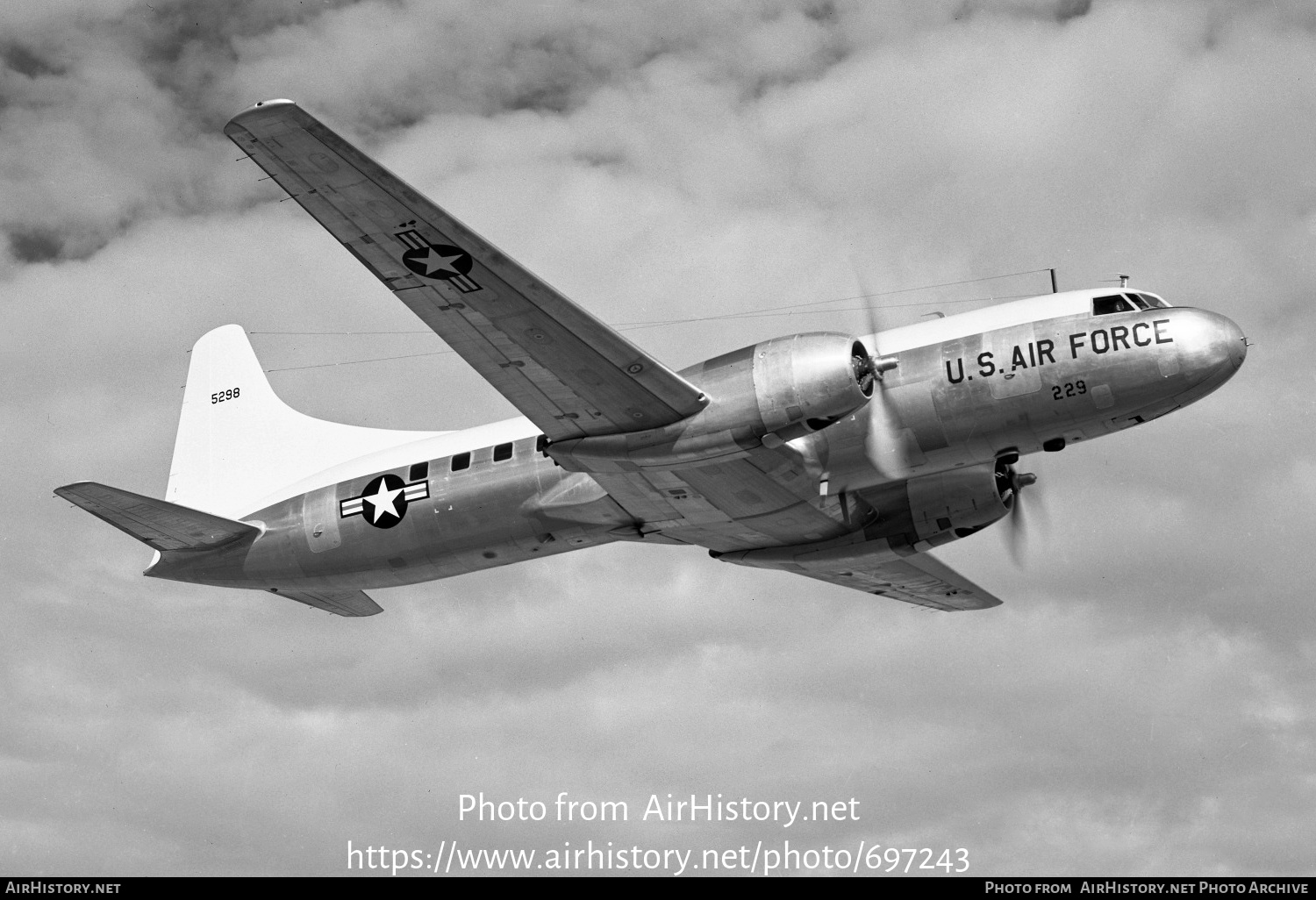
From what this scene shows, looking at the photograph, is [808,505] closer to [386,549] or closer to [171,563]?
[386,549]

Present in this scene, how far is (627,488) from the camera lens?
84.9 feet

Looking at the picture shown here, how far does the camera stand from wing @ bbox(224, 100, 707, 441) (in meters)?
20.3

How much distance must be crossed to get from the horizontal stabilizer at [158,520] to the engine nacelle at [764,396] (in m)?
11.1

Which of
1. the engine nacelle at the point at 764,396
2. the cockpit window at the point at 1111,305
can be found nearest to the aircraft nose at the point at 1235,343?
the cockpit window at the point at 1111,305

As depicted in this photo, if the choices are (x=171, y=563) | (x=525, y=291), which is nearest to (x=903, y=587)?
(x=525, y=291)

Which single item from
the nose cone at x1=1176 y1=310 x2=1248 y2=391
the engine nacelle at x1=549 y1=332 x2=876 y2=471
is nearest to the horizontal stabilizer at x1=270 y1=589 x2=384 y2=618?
the engine nacelle at x1=549 y1=332 x2=876 y2=471

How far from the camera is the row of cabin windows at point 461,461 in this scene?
28.5m

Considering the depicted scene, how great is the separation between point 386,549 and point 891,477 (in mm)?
11155

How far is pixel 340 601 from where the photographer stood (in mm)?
32312

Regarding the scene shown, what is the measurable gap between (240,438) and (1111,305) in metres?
21.6

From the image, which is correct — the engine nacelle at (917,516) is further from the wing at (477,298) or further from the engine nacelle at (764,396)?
the wing at (477,298)

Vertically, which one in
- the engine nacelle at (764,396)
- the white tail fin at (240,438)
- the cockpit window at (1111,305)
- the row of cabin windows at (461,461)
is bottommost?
the engine nacelle at (764,396)

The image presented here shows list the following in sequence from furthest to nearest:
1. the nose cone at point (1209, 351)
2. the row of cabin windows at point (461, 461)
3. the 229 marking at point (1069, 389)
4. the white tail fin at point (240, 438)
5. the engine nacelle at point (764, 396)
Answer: the white tail fin at point (240, 438) < the row of cabin windows at point (461, 461) < the 229 marking at point (1069, 389) < the nose cone at point (1209, 351) < the engine nacelle at point (764, 396)
